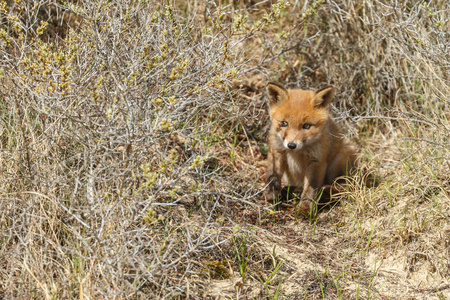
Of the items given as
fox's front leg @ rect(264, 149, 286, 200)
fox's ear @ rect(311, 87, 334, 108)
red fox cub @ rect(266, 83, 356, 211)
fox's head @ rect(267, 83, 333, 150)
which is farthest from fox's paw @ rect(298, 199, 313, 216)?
fox's ear @ rect(311, 87, 334, 108)

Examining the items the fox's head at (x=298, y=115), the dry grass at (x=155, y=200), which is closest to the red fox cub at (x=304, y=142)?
the fox's head at (x=298, y=115)

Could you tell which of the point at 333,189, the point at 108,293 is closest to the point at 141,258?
the point at 108,293

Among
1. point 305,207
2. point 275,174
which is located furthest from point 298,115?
point 305,207

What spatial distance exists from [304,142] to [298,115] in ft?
0.94

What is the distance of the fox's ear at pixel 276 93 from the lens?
5234mm

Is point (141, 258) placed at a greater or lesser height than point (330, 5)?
lesser

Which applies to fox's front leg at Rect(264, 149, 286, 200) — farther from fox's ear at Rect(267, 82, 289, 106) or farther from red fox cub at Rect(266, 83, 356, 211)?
fox's ear at Rect(267, 82, 289, 106)

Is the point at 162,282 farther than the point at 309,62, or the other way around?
the point at 309,62

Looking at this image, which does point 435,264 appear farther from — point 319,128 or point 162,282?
point 162,282

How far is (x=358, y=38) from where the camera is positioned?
6.91m

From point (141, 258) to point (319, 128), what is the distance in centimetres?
254

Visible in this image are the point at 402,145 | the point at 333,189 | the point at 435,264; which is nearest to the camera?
the point at 435,264

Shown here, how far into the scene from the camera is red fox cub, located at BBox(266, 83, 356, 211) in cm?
521

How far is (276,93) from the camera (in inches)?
211
